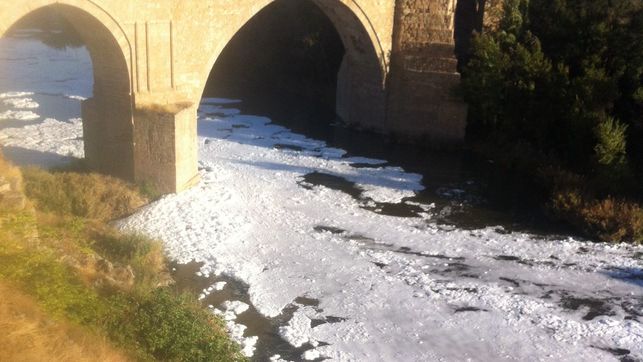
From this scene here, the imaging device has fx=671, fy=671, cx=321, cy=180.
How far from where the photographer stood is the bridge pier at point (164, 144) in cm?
1245

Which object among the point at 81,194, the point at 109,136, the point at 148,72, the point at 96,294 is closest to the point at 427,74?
the point at 148,72

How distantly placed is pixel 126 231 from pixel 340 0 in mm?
7993

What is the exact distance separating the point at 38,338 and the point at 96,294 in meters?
2.01

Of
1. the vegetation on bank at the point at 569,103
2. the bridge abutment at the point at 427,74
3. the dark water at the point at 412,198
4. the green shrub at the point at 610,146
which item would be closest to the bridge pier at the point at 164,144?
the dark water at the point at 412,198

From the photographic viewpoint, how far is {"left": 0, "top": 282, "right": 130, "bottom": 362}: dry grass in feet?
18.1

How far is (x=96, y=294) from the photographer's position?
7.76 meters

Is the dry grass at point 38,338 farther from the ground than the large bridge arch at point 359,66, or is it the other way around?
the large bridge arch at point 359,66

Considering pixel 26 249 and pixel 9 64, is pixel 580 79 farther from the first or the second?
pixel 9 64

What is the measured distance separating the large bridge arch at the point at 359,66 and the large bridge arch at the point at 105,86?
13.5 feet

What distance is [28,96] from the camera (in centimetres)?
2122

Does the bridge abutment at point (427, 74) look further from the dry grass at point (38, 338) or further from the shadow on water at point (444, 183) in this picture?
the dry grass at point (38, 338)

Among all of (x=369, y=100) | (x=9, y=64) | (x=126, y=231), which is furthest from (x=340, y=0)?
(x=9, y=64)

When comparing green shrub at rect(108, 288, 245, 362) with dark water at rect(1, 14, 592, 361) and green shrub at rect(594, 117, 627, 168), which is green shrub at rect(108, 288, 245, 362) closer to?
dark water at rect(1, 14, 592, 361)

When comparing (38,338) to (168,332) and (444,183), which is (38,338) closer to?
(168,332)
